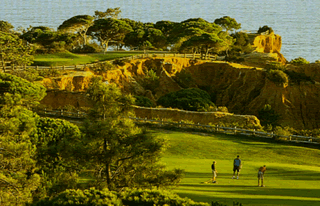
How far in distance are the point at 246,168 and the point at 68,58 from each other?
52.5 meters

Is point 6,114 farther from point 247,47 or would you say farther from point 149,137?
point 247,47

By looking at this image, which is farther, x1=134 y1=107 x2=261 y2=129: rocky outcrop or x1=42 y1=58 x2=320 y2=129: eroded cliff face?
x1=42 y1=58 x2=320 y2=129: eroded cliff face

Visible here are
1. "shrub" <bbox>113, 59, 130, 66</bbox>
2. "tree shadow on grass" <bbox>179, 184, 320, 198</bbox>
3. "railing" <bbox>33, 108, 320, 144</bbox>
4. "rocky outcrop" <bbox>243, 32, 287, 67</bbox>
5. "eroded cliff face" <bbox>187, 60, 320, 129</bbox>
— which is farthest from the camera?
"rocky outcrop" <bbox>243, 32, 287, 67</bbox>

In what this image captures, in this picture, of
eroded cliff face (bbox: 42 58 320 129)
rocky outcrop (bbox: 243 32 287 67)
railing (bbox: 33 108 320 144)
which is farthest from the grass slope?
rocky outcrop (bbox: 243 32 287 67)

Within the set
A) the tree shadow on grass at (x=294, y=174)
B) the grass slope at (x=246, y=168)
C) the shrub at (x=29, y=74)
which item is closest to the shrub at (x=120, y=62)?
the shrub at (x=29, y=74)

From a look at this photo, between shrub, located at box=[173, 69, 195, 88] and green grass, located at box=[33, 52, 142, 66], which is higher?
green grass, located at box=[33, 52, 142, 66]

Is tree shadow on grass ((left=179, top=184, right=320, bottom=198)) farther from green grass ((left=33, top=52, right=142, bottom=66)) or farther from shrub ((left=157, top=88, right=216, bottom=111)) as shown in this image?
green grass ((left=33, top=52, right=142, bottom=66))

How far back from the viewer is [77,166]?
20.0m

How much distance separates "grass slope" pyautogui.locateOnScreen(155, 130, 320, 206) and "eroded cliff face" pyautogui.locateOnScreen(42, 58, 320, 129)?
25.8m

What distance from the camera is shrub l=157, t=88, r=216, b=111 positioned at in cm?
5944

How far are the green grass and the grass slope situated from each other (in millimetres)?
34292

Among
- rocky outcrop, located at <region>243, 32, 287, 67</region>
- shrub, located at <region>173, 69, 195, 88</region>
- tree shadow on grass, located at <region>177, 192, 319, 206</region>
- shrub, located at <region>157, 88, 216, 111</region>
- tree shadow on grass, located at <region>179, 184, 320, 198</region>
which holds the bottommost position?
shrub, located at <region>157, 88, 216, 111</region>

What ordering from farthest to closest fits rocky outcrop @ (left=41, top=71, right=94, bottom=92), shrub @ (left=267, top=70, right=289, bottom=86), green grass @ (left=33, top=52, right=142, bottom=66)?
green grass @ (left=33, top=52, right=142, bottom=66), shrub @ (left=267, top=70, right=289, bottom=86), rocky outcrop @ (left=41, top=71, right=94, bottom=92)

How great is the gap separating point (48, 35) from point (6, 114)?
58842mm
